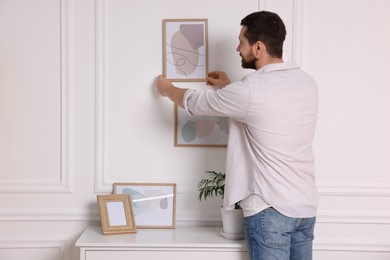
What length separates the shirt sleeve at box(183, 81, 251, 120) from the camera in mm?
2014

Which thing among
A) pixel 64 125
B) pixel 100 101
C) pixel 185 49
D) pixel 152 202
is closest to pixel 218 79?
pixel 185 49

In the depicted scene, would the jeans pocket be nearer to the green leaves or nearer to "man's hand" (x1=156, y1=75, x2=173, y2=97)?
the green leaves

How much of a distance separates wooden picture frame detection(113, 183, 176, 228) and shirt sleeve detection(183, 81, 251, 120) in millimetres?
588

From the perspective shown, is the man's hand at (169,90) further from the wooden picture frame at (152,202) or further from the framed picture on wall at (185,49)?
the wooden picture frame at (152,202)

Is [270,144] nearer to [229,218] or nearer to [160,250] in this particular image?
[229,218]

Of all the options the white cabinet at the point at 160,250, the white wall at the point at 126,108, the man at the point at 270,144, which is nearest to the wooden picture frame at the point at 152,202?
the white wall at the point at 126,108

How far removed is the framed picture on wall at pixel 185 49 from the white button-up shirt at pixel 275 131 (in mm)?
505

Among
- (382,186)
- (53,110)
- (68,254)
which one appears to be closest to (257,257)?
(382,186)

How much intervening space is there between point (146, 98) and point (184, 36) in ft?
1.31

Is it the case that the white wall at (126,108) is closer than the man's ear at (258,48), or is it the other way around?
the man's ear at (258,48)

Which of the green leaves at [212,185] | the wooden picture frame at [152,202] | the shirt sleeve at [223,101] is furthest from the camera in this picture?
the wooden picture frame at [152,202]

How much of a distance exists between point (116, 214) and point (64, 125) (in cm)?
58

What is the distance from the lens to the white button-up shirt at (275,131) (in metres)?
2.02

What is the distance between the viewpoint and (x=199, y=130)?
2643 mm
